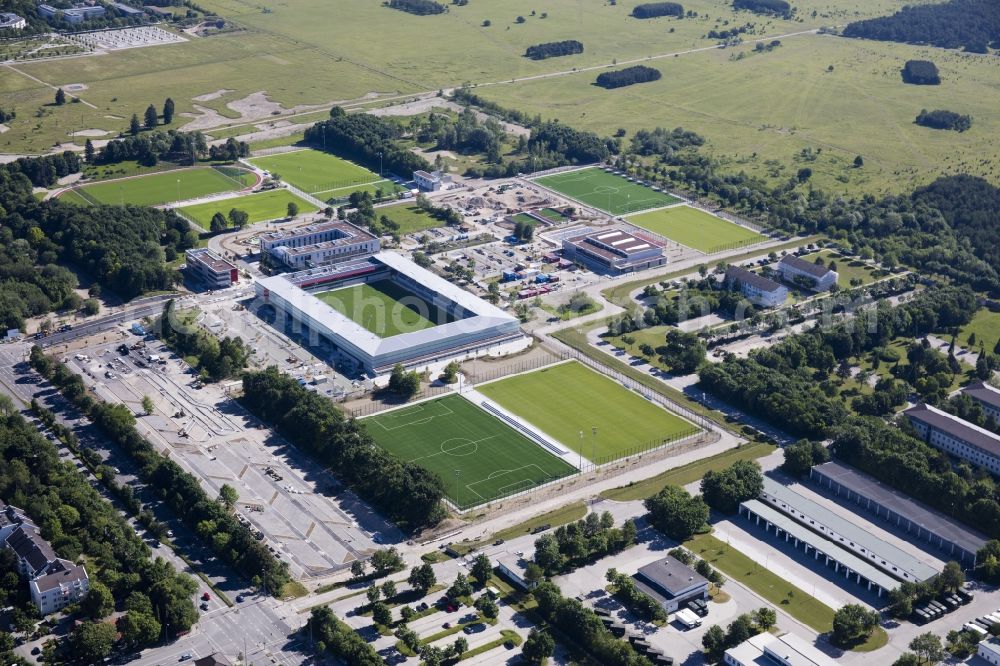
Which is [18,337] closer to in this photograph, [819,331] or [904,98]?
[819,331]

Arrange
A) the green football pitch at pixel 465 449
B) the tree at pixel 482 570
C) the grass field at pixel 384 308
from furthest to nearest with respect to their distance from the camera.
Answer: the grass field at pixel 384 308, the green football pitch at pixel 465 449, the tree at pixel 482 570

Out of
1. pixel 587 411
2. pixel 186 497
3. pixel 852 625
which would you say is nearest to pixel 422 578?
pixel 186 497

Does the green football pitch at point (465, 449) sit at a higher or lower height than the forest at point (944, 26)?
lower

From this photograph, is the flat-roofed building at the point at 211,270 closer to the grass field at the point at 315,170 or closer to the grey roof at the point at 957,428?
the grass field at the point at 315,170

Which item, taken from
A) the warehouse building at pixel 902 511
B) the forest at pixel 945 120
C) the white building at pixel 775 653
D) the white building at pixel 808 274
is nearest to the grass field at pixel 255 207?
the white building at pixel 808 274

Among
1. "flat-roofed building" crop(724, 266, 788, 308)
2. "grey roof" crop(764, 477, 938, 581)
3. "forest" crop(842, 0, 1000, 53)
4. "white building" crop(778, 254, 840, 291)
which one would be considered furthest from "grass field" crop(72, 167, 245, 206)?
"forest" crop(842, 0, 1000, 53)

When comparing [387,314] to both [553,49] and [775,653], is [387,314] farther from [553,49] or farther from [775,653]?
[553,49]

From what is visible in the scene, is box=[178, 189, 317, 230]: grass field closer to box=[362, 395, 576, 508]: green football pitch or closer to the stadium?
the stadium
